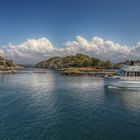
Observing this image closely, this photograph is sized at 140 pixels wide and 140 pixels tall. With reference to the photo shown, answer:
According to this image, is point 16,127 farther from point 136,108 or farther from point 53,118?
point 136,108

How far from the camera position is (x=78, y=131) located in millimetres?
21594

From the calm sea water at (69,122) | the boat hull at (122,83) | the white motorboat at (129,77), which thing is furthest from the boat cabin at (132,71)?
the calm sea water at (69,122)

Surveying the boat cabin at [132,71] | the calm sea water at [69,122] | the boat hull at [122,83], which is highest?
the boat cabin at [132,71]

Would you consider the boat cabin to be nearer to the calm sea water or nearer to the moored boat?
the moored boat

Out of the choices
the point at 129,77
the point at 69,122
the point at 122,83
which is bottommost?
the point at 69,122

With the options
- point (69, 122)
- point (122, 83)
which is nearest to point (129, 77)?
point (122, 83)

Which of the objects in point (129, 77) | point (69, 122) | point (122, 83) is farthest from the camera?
point (122, 83)

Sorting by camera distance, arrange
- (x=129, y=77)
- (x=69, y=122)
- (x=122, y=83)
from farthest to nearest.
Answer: (x=122, y=83)
(x=129, y=77)
(x=69, y=122)

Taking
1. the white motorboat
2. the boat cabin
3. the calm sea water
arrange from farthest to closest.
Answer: the boat cabin, the white motorboat, the calm sea water

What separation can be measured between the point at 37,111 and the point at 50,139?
10784 millimetres

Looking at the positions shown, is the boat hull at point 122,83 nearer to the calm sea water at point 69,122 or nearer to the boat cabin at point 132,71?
the boat cabin at point 132,71

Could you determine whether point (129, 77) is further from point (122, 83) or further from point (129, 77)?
point (122, 83)

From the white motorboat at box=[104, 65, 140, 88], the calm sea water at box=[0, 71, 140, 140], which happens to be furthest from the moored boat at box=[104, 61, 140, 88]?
the calm sea water at box=[0, 71, 140, 140]

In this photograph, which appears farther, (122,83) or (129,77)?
(122,83)
